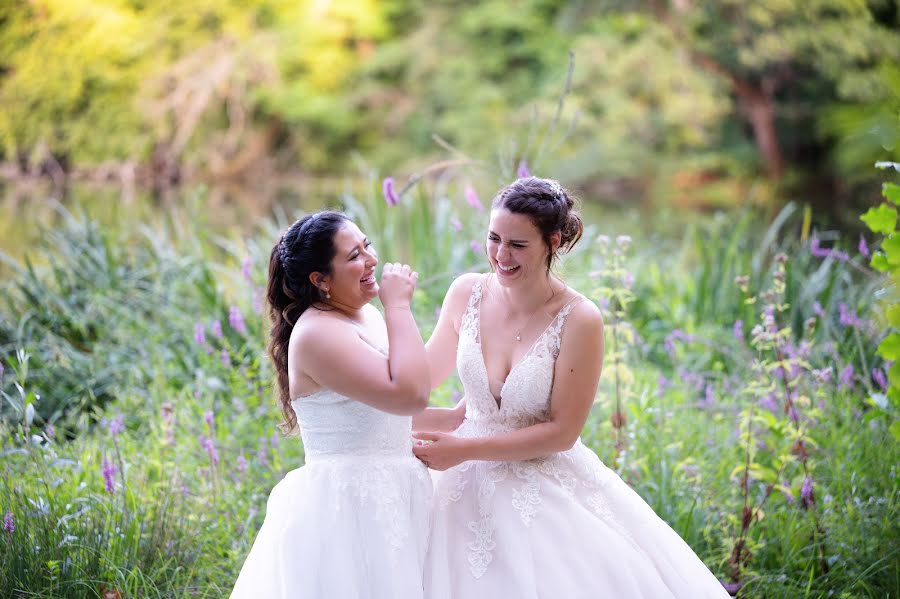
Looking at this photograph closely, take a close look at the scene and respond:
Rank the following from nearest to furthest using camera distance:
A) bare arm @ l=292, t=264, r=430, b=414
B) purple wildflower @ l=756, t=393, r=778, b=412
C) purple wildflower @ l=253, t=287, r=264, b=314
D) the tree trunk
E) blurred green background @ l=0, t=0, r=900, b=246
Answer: bare arm @ l=292, t=264, r=430, b=414, purple wildflower @ l=756, t=393, r=778, b=412, purple wildflower @ l=253, t=287, r=264, b=314, blurred green background @ l=0, t=0, r=900, b=246, the tree trunk

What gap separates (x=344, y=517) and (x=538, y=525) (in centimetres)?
44

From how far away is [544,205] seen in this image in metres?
2.19

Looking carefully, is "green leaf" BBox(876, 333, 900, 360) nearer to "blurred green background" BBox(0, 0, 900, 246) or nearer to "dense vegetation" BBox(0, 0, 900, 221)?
"blurred green background" BBox(0, 0, 900, 246)

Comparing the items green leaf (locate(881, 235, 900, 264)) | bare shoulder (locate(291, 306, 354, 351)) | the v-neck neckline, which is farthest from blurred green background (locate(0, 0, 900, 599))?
bare shoulder (locate(291, 306, 354, 351))

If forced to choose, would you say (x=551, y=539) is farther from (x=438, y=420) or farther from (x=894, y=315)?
(x=894, y=315)

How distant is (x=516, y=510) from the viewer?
2.15m

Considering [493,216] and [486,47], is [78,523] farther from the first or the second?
[486,47]

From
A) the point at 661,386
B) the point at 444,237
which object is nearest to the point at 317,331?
the point at 661,386

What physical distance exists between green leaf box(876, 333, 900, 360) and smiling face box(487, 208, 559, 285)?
0.77 meters

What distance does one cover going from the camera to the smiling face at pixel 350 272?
2.07 metres

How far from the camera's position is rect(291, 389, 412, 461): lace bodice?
6.79 feet

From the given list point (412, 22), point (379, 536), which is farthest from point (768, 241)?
point (412, 22)

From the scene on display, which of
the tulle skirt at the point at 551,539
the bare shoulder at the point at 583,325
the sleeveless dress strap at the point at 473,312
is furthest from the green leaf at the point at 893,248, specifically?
the sleeveless dress strap at the point at 473,312

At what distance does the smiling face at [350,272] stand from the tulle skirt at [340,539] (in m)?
0.36
